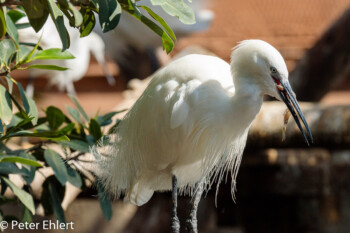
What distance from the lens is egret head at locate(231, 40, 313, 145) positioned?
156cm

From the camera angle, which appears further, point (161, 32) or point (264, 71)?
point (264, 71)

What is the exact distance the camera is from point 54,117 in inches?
72.9

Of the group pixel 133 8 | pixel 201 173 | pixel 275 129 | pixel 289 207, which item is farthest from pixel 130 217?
pixel 133 8

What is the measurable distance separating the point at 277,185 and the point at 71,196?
124 cm

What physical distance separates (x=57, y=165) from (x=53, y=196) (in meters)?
0.16

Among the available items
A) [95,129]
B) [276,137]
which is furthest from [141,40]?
[95,129]

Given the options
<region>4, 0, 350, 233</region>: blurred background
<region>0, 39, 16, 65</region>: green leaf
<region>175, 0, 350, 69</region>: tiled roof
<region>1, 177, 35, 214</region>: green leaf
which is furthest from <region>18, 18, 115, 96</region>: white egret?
<region>0, 39, 16, 65</region>: green leaf

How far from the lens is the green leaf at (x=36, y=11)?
127 cm

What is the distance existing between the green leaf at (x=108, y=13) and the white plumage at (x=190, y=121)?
47cm

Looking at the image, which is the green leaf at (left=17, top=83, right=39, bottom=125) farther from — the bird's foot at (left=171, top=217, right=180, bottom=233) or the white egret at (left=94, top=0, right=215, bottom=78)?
the white egret at (left=94, top=0, right=215, bottom=78)

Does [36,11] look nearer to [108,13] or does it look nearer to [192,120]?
[108,13]

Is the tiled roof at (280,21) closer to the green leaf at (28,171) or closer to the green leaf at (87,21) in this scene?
the green leaf at (28,171)

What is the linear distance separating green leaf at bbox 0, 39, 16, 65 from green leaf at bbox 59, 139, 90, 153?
38 centimetres

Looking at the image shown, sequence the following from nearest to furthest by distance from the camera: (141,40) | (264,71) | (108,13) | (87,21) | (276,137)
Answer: (108,13), (87,21), (264,71), (276,137), (141,40)
